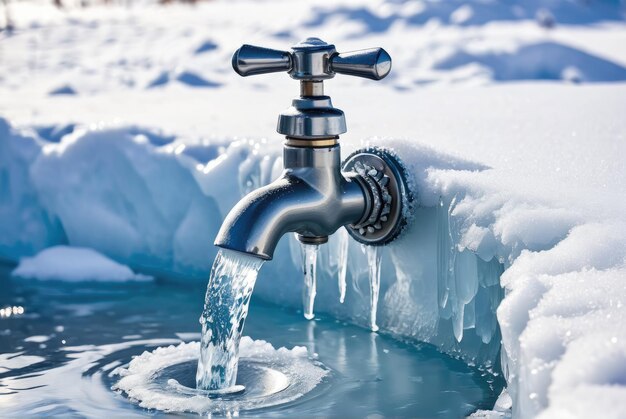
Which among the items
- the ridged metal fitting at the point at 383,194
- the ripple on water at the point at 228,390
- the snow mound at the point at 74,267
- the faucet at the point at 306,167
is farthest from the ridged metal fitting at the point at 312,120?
the snow mound at the point at 74,267

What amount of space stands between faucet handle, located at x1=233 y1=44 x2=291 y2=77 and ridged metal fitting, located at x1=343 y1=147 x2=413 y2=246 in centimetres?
29

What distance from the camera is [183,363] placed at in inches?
70.5

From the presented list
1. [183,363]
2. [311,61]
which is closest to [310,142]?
[311,61]

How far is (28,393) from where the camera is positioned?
5.49ft

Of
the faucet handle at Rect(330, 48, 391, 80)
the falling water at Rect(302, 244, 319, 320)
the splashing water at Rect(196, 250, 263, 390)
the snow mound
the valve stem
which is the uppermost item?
the faucet handle at Rect(330, 48, 391, 80)

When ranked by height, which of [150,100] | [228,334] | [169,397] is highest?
[150,100]

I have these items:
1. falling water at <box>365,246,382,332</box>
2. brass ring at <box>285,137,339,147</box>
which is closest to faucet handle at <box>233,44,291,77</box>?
brass ring at <box>285,137,339,147</box>

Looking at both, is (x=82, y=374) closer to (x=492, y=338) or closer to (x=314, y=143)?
(x=314, y=143)

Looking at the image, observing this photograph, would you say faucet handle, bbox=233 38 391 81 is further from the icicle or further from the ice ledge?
the icicle

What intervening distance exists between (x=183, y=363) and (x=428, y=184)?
1.86ft

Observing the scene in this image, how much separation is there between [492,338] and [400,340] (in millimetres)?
242

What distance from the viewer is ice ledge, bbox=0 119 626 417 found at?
1.12 m

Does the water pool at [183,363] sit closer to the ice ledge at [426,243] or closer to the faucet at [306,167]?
the ice ledge at [426,243]

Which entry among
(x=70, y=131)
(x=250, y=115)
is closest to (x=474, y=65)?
(x=250, y=115)
